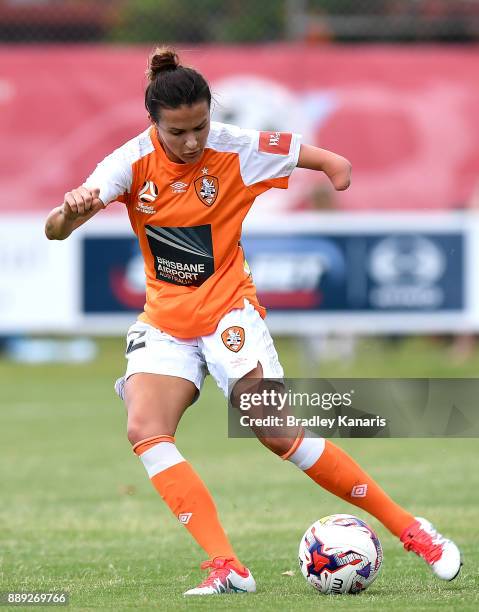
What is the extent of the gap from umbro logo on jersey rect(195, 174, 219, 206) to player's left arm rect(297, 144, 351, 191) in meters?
0.38

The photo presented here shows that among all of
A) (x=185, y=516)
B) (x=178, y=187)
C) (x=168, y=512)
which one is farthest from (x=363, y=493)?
(x=168, y=512)

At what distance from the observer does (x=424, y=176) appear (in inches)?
602

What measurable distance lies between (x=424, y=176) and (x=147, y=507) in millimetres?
7797

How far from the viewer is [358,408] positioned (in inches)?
239

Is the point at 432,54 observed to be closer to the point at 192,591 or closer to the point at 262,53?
the point at 262,53

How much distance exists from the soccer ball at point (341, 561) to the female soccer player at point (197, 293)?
0.82 ft

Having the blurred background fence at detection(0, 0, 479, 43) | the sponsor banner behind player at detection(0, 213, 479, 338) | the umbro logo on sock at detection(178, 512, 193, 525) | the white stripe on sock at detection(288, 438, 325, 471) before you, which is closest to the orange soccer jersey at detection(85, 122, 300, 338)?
the white stripe on sock at detection(288, 438, 325, 471)

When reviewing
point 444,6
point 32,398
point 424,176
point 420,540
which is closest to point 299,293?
point 424,176

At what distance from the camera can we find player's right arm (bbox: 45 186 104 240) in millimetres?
5215

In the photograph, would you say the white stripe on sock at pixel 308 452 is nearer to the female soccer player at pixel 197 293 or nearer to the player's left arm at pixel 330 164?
the female soccer player at pixel 197 293

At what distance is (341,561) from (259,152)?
1670 mm

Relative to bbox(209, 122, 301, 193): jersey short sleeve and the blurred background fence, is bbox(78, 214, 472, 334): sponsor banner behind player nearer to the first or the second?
the blurred background fence

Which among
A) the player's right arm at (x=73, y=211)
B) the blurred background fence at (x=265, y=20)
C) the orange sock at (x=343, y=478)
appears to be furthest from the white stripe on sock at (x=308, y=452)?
the blurred background fence at (x=265, y=20)

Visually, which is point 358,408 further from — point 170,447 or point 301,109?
point 301,109
